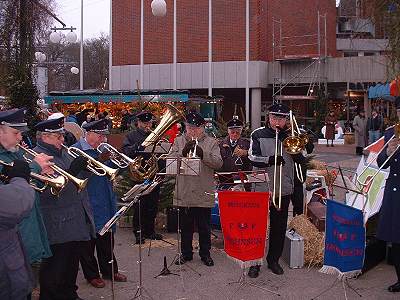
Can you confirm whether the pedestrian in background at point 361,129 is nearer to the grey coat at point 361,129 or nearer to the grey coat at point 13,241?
the grey coat at point 361,129

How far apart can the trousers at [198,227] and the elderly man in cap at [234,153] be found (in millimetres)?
558

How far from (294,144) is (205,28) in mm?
30161

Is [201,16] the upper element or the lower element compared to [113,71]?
upper

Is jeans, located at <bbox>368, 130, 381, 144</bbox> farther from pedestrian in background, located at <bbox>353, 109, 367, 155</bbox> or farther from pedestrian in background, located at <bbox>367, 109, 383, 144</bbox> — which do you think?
pedestrian in background, located at <bbox>353, 109, 367, 155</bbox>

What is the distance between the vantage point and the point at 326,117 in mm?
30844

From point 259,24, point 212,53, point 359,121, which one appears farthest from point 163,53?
point 359,121

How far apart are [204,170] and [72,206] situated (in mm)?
2452

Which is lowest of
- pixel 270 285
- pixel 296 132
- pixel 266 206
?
pixel 270 285

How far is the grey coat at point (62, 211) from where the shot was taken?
5.04 m

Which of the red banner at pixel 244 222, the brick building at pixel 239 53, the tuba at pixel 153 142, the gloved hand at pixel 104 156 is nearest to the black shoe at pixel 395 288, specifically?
the red banner at pixel 244 222

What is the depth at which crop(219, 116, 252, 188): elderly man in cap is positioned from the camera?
26.1 ft

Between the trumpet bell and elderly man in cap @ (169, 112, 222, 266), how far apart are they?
38.9 inches

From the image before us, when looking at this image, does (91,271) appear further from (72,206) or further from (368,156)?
(368,156)

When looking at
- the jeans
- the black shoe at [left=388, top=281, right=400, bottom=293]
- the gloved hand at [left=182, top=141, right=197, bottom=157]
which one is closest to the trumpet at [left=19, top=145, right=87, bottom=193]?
the gloved hand at [left=182, top=141, right=197, bottom=157]
